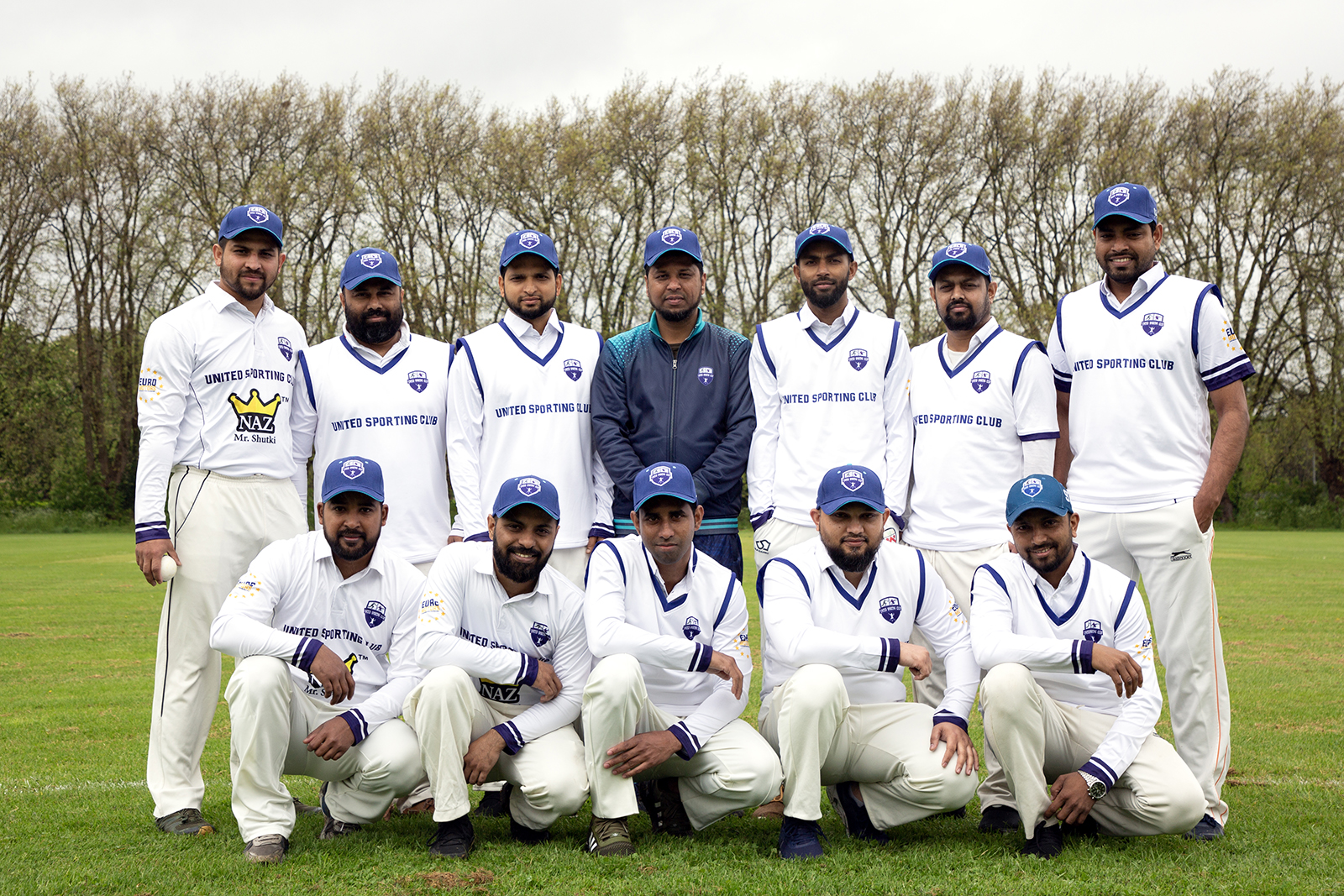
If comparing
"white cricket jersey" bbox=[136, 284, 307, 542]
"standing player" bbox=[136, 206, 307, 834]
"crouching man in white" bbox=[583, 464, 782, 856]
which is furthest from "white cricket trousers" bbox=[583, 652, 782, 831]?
"white cricket jersey" bbox=[136, 284, 307, 542]

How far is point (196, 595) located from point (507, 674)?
182 cm

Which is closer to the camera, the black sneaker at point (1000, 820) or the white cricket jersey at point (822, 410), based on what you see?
the black sneaker at point (1000, 820)

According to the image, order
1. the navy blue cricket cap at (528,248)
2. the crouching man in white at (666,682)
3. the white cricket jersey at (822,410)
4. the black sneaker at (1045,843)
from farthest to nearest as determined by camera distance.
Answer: the navy blue cricket cap at (528,248) → the white cricket jersey at (822,410) → the crouching man in white at (666,682) → the black sneaker at (1045,843)

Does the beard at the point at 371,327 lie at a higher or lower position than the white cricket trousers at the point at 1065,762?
higher

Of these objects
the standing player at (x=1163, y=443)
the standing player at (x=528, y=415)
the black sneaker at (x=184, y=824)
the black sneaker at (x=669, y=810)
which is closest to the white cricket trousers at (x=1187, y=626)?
the standing player at (x=1163, y=443)

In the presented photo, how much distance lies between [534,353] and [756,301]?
34523 mm

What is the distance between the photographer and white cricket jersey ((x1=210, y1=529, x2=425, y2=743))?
200 inches

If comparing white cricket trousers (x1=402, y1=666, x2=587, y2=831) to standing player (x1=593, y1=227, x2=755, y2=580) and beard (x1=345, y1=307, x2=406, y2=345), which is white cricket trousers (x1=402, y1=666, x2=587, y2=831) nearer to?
standing player (x1=593, y1=227, x2=755, y2=580)

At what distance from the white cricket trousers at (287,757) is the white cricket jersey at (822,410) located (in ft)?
7.41

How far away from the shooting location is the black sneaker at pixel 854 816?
508 centimetres

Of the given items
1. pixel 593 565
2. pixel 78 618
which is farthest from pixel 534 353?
pixel 78 618

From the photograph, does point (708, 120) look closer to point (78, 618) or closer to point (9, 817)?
point (78, 618)

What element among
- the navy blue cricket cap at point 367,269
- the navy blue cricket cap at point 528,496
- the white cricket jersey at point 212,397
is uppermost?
the navy blue cricket cap at point 367,269

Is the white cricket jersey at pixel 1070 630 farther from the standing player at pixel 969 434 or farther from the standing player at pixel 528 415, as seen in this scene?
the standing player at pixel 528 415
